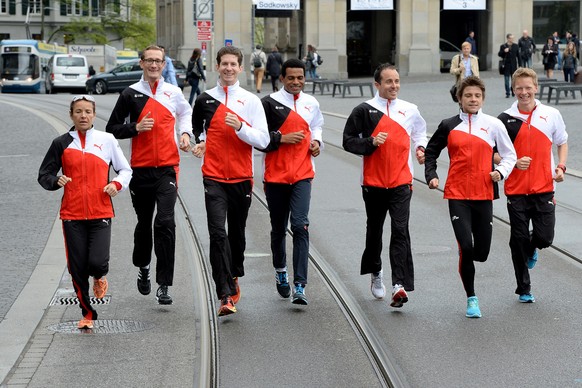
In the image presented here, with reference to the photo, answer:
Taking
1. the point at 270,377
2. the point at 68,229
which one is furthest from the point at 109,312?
the point at 270,377

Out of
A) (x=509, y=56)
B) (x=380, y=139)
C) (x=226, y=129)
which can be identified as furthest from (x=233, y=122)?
(x=509, y=56)

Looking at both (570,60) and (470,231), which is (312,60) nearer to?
(570,60)

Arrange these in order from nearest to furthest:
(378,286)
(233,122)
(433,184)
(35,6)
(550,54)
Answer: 1. (233,122)
2. (433,184)
3. (378,286)
4. (550,54)
5. (35,6)

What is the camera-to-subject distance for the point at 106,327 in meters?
8.16

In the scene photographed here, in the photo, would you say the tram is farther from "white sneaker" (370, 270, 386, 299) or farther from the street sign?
"white sneaker" (370, 270, 386, 299)

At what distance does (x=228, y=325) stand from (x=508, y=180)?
93.2 inches

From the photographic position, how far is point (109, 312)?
340 inches

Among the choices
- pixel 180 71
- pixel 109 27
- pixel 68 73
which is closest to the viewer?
pixel 180 71

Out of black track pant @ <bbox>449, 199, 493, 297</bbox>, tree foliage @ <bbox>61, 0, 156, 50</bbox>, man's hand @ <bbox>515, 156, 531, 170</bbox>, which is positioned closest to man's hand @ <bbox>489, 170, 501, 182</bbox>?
black track pant @ <bbox>449, 199, 493, 297</bbox>

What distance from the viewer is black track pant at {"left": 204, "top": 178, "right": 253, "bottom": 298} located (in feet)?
27.6

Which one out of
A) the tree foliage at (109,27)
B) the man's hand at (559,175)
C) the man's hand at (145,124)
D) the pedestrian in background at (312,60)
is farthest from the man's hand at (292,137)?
the tree foliage at (109,27)

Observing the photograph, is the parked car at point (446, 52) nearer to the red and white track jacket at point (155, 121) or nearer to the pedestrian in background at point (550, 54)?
the pedestrian in background at point (550, 54)

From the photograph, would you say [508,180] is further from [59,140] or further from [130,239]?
[130,239]

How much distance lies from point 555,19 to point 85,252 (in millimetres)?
52005
